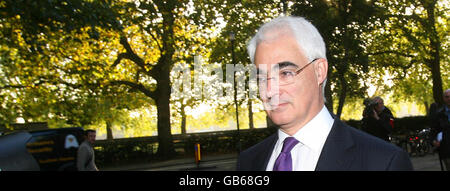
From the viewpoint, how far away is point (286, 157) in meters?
1.72

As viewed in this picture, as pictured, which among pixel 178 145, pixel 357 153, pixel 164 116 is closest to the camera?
pixel 357 153

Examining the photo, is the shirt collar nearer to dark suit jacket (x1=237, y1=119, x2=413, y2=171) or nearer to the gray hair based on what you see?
dark suit jacket (x1=237, y1=119, x2=413, y2=171)

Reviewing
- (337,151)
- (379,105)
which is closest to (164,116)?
(379,105)

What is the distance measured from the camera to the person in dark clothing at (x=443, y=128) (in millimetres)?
7238

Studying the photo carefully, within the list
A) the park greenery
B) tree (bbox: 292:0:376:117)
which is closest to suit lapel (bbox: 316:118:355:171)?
the park greenery

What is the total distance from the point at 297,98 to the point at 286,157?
229 millimetres

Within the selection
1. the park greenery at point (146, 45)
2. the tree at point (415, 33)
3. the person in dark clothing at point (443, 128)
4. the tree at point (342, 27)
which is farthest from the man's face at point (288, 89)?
the tree at point (415, 33)

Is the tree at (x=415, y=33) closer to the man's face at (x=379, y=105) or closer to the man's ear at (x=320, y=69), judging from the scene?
the man's face at (x=379, y=105)

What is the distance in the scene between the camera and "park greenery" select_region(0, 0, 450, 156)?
13648 millimetres

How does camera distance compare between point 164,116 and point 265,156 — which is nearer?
point 265,156

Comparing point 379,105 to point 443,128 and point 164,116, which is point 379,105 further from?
point 164,116

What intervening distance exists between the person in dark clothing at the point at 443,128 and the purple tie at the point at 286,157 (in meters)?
6.31

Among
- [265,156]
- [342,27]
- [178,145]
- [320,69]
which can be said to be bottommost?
[178,145]
